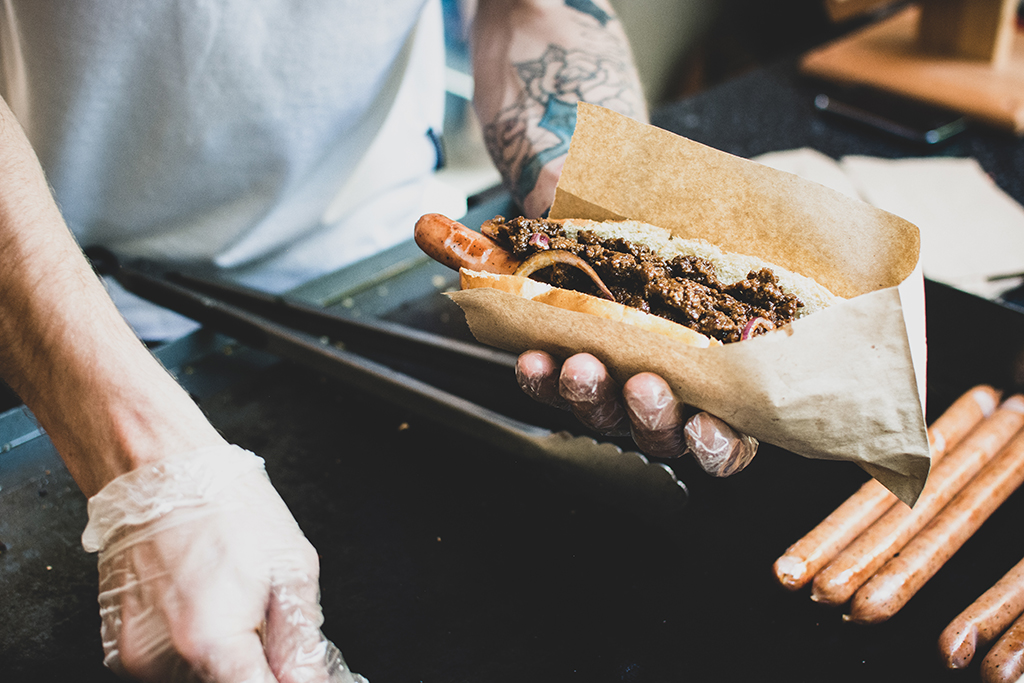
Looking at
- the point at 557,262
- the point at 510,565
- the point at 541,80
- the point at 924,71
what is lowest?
the point at 510,565

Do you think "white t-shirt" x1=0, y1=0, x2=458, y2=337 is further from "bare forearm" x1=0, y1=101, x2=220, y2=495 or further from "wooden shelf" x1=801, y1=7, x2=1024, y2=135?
"wooden shelf" x1=801, y1=7, x2=1024, y2=135

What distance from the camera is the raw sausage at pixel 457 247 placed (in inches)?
68.7

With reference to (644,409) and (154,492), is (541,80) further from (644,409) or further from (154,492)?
(154,492)

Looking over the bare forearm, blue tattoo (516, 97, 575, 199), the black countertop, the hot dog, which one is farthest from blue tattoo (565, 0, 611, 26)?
the bare forearm

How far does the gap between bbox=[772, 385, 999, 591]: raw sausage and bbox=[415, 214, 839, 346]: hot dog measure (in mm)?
581

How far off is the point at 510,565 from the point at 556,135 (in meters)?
1.67

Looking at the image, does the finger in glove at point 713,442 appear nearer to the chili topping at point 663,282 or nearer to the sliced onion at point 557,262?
the chili topping at point 663,282

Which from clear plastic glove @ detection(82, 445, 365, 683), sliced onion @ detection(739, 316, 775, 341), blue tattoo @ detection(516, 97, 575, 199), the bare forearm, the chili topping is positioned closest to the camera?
clear plastic glove @ detection(82, 445, 365, 683)

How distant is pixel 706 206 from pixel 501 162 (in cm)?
110

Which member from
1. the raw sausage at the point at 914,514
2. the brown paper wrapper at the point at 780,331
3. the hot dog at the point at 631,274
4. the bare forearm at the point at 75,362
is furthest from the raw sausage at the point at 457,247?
the raw sausage at the point at 914,514

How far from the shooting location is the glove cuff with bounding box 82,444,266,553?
1147mm

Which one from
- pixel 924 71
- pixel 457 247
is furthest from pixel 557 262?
pixel 924 71

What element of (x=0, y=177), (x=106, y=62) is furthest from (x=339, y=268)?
(x=0, y=177)

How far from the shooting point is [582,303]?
1.67 meters
